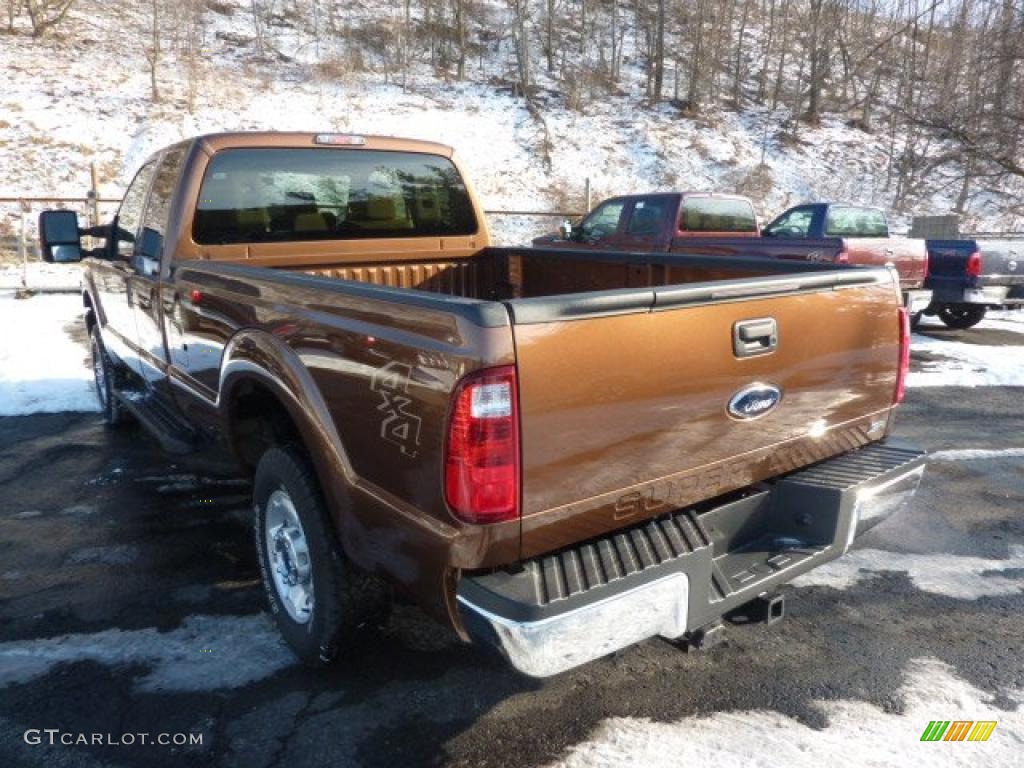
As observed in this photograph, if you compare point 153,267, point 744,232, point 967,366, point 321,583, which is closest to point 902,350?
point 321,583

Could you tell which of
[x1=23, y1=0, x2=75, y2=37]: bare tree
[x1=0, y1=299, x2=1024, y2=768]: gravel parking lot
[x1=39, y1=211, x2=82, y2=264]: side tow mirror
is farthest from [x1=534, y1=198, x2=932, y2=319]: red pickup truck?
[x1=23, y1=0, x2=75, y2=37]: bare tree

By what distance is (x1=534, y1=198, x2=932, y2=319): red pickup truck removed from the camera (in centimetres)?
915

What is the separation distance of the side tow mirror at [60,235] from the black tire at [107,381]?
1.14 meters

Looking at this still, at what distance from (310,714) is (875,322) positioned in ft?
8.20

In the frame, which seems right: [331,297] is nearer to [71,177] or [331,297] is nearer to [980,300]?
[980,300]

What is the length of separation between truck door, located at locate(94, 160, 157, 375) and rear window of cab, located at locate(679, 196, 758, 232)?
23.4ft

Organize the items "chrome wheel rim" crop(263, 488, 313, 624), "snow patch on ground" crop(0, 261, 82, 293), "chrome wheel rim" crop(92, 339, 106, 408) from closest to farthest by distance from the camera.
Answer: "chrome wheel rim" crop(263, 488, 313, 624) → "chrome wheel rim" crop(92, 339, 106, 408) → "snow patch on ground" crop(0, 261, 82, 293)

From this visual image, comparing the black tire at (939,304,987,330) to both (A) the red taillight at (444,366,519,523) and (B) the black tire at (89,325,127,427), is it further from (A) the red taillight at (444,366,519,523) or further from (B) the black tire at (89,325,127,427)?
(A) the red taillight at (444,366,519,523)

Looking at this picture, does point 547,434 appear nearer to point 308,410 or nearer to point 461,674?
point 308,410

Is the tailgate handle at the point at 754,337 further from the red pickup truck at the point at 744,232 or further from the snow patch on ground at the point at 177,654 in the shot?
the red pickup truck at the point at 744,232

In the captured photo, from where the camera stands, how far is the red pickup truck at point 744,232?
9148mm

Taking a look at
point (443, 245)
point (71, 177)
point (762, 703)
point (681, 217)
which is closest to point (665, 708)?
point (762, 703)

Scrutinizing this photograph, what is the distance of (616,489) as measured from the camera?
2.21 m
